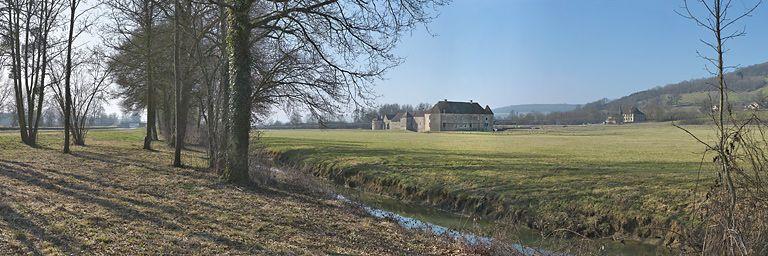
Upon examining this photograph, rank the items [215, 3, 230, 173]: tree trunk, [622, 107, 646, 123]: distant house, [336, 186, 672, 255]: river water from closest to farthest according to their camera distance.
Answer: [336, 186, 672, 255]: river water
[215, 3, 230, 173]: tree trunk
[622, 107, 646, 123]: distant house

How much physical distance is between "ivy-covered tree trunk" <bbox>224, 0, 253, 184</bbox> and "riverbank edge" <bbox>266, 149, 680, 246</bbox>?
6.75 metres

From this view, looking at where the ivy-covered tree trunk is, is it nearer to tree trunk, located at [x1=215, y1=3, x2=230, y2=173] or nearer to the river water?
tree trunk, located at [x1=215, y1=3, x2=230, y2=173]

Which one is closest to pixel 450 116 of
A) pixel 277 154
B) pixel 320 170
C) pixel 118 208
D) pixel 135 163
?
pixel 277 154

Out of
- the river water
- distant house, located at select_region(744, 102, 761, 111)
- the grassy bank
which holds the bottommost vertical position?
the river water

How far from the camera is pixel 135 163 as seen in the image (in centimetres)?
1753

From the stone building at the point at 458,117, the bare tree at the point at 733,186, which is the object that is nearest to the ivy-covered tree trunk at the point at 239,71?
the bare tree at the point at 733,186

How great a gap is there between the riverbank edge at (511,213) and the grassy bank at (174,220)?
11.8ft

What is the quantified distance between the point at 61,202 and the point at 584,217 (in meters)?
11.7

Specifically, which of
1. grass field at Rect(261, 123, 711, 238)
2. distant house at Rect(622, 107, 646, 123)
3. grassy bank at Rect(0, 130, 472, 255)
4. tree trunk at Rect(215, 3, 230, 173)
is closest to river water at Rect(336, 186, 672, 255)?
grass field at Rect(261, 123, 711, 238)

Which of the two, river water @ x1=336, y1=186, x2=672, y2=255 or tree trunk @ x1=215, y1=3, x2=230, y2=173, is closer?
river water @ x1=336, y1=186, x2=672, y2=255

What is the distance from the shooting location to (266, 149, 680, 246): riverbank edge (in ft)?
36.9

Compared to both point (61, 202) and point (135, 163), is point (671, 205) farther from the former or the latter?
point (135, 163)

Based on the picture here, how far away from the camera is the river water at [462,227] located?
9523mm

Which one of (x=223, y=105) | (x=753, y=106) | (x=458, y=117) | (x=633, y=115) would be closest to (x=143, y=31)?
(x=223, y=105)
